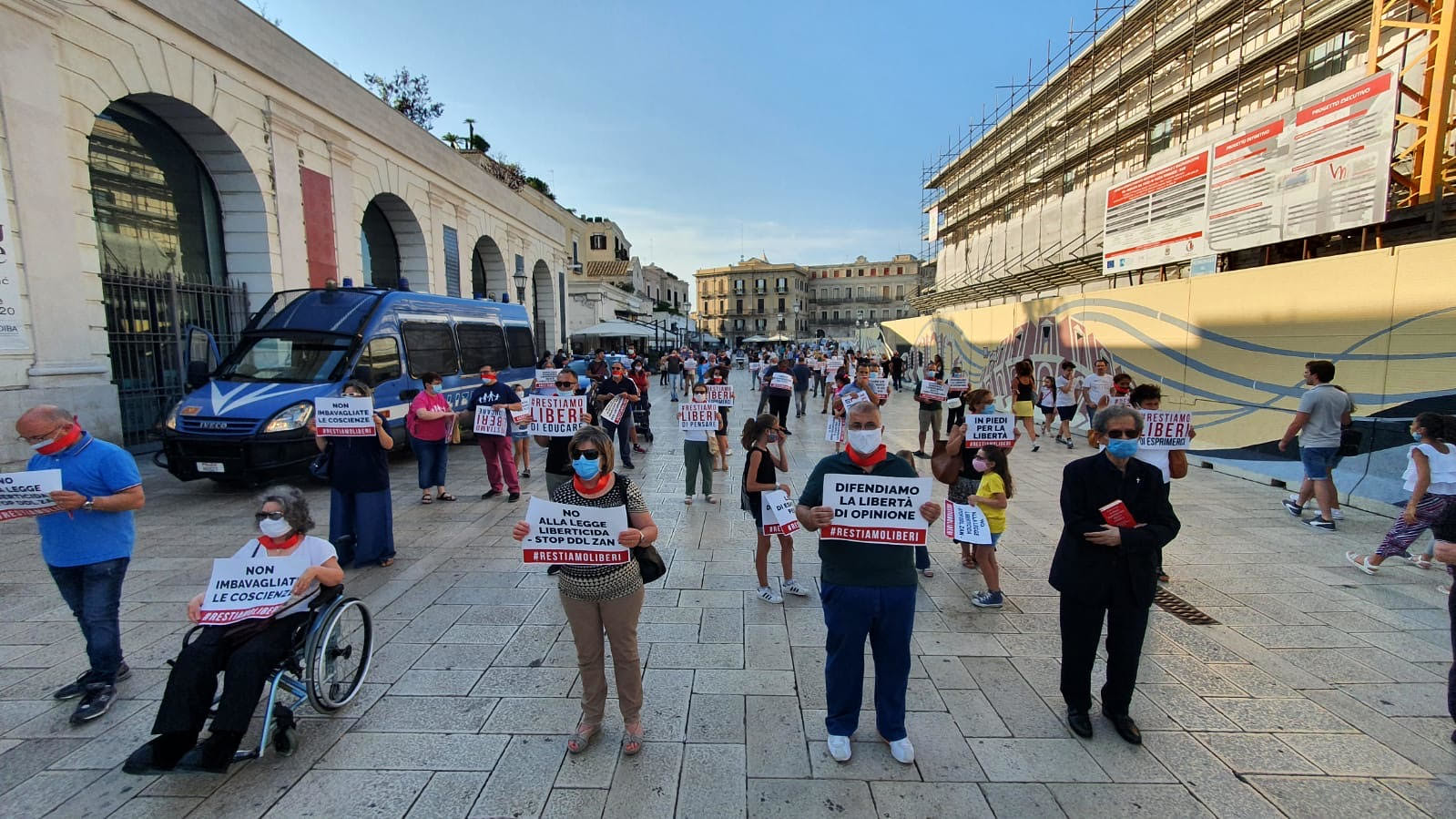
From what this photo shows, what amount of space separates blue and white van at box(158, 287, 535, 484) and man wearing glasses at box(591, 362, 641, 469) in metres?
2.70

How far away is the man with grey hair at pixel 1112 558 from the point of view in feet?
10.8

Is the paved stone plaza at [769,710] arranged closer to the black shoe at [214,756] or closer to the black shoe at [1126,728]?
the black shoe at [1126,728]

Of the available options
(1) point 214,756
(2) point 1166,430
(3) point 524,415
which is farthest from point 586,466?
(2) point 1166,430

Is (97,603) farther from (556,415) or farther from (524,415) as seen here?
(524,415)

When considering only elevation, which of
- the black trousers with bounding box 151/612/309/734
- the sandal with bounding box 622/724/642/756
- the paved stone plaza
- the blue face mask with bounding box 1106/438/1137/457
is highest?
the blue face mask with bounding box 1106/438/1137/457

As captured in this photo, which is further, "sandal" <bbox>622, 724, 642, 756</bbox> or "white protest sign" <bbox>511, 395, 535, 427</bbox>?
"white protest sign" <bbox>511, 395, 535, 427</bbox>

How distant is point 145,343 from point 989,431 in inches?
561

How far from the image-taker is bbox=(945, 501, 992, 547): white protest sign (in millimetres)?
4824

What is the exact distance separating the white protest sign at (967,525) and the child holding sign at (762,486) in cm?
133

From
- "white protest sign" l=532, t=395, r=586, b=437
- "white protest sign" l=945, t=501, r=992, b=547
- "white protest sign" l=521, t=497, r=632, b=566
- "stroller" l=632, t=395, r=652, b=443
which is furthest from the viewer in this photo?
"stroller" l=632, t=395, r=652, b=443

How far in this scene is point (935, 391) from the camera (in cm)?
1123

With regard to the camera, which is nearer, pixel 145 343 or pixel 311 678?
pixel 311 678

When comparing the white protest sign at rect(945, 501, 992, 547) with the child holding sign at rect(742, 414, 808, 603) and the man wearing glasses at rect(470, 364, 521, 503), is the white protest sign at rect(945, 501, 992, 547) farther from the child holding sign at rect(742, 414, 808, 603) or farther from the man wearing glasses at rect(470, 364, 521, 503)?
the man wearing glasses at rect(470, 364, 521, 503)

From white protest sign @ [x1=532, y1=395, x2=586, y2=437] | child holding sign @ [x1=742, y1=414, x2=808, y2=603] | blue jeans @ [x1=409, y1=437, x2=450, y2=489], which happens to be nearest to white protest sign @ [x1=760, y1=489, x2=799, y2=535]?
child holding sign @ [x1=742, y1=414, x2=808, y2=603]
